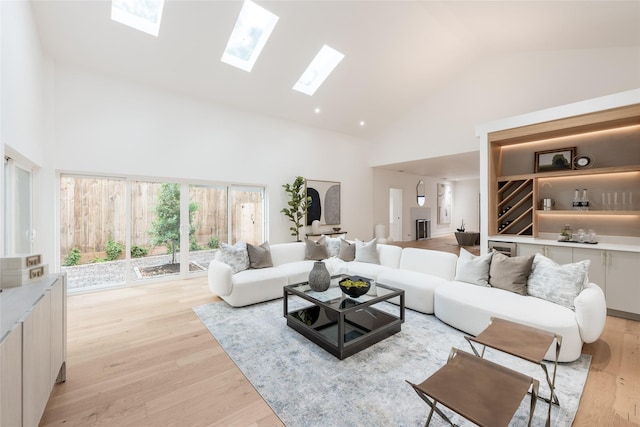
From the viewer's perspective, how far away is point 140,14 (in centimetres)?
401

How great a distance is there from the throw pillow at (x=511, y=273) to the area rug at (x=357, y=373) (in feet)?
2.50

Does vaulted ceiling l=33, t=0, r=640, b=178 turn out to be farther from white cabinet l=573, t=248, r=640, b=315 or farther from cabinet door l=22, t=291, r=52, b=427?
cabinet door l=22, t=291, r=52, b=427

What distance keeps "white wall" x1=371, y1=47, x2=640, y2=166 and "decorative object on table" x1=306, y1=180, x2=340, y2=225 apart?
1.91 meters

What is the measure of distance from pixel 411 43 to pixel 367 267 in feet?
14.4

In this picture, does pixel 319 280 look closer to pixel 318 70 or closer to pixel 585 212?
pixel 585 212

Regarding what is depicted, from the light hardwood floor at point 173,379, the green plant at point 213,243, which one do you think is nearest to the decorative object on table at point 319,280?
the light hardwood floor at point 173,379

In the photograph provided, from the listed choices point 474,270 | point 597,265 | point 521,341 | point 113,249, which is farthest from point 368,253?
point 113,249

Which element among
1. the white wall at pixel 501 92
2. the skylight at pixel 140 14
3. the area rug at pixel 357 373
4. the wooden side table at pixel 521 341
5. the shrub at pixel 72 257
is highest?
the skylight at pixel 140 14

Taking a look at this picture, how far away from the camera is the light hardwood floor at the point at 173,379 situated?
6.00 ft

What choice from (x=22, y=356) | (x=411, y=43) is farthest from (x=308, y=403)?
(x=411, y=43)

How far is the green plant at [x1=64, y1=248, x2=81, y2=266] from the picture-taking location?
443 centimetres

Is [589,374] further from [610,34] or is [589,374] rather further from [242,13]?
[242,13]

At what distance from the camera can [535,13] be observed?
398cm

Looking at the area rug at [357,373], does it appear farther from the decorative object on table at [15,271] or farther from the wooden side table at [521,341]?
the decorative object on table at [15,271]
